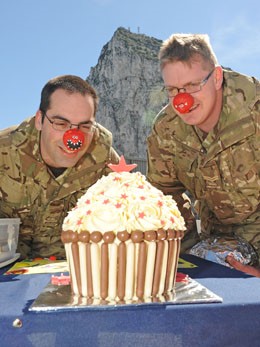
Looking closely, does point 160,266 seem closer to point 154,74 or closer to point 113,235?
point 113,235

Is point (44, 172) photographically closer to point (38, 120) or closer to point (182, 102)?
point (38, 120)

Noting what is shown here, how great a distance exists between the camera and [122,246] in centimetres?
127

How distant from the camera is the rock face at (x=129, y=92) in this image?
4662 cm

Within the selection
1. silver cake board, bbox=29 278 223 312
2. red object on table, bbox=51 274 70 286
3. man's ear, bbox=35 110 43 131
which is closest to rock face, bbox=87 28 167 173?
man's ear, bbox=35 110 43 131

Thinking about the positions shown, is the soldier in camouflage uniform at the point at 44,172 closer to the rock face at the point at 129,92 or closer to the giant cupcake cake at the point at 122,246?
the giant cupcake cake at the point at 122,246

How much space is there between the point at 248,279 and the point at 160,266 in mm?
315

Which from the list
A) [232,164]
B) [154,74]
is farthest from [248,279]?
[154,74]

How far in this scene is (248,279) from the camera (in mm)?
1421

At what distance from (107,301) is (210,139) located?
161cm

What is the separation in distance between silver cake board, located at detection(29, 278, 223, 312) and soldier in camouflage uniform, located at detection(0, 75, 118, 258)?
4.88 feet

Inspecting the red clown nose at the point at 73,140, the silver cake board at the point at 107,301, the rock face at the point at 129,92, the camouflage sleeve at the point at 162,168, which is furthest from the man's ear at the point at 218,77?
the rock face at the point at 129,92

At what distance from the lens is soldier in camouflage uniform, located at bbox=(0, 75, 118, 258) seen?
2695 millimetres

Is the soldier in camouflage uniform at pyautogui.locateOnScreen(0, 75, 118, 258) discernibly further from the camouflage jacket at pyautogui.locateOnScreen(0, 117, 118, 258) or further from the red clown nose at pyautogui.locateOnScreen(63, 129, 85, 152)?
the red clown nose at pyautogui.locateOnScreen(63, 129, 85, 152)

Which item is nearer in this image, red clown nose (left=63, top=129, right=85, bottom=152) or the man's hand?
the man's hand
